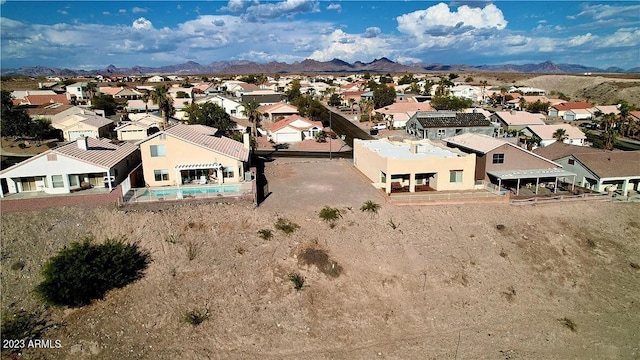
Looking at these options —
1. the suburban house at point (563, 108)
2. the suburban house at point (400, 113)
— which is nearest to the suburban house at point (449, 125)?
the suburban house at point (400, 113)

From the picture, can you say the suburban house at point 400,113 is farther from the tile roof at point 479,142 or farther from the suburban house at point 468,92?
the suburban house at point 468,92

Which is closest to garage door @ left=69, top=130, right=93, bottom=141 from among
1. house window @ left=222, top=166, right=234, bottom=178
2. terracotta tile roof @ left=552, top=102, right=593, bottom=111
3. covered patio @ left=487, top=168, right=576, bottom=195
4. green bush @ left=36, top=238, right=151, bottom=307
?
house window @ left=222, top=166, right=234, bottom=178

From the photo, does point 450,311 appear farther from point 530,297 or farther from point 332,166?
point 332,166

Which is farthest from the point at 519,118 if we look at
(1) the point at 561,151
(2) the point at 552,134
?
(1) the point at 561,151

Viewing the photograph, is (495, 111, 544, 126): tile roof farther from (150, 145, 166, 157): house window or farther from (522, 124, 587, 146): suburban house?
(150, 145, 166, 157): house window

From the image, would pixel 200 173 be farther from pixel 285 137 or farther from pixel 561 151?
pixel 561 151

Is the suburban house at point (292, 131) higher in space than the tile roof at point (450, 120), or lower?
lower

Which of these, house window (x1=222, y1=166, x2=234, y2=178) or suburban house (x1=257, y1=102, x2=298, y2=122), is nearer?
house window (x1=222, y1=166, x2=234, y2=178)
